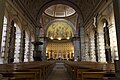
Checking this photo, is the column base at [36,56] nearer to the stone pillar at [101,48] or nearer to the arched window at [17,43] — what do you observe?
the arched window at [17,43]

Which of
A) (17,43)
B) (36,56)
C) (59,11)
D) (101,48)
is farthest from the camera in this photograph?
(59,11)

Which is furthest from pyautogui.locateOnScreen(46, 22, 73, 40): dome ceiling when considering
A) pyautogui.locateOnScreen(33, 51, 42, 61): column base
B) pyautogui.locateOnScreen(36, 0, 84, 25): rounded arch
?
pyautogui.locateOnScreen(33, 51, 42, 61): column base

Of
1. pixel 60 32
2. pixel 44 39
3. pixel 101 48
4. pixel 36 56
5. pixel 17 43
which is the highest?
pixel 60 32

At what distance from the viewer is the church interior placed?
9.74 feet

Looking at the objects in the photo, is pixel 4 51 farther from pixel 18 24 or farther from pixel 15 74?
pixel 15 74

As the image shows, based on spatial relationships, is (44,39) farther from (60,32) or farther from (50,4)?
(50,4)

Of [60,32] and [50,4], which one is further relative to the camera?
[60,32]

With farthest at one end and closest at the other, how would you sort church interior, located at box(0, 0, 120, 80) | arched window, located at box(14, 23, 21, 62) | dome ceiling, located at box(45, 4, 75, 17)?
dome ceiling, located at box(45, 4, 75, 17) → arched window, located at box(14, 23, 21, 62) → church interior, located at box(0, 0, 120, 80)

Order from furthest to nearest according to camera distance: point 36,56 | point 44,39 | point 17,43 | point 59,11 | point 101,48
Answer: point 59,11 < point 44,39 < point 36,56 < point 17,43 < point 101,48

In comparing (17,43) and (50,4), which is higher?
(50,4)

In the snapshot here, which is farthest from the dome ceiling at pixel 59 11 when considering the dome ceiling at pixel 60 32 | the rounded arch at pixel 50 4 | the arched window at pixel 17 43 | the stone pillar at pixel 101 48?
the stone pillar at pixel 101 48

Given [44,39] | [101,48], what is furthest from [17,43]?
[44,39]

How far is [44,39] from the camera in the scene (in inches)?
1128

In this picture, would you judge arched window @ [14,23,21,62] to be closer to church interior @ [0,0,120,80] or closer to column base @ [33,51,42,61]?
church interior @ [0,0,120,80]
